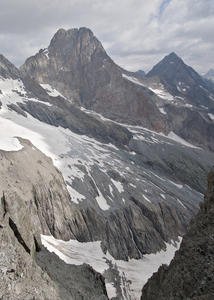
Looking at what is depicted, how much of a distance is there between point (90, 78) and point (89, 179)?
4352 inches

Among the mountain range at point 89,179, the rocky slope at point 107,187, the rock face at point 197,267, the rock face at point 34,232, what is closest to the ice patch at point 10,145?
the mountain range at point 89,179

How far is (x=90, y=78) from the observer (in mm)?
145250

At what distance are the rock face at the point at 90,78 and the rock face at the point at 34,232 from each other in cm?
9369

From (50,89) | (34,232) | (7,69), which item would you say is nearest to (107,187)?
(34,232)

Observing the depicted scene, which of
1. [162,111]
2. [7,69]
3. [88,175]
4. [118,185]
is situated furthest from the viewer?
[162,111]

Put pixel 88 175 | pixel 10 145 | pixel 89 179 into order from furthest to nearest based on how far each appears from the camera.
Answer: pixel 88 175 → pixel 89 179 → pixel 10 145

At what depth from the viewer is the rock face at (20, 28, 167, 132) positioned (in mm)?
130625

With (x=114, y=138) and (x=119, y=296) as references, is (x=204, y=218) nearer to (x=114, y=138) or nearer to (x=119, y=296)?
(x=119, y=296)

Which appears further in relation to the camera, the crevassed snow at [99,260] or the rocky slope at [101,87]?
the rocky slope at [101,87]

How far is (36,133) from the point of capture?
6219 cm

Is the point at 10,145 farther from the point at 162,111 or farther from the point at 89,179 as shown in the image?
the point at 162,111

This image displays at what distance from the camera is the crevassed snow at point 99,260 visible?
29.2m

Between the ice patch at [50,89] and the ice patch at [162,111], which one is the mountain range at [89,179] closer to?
the ice patch at [50,89]

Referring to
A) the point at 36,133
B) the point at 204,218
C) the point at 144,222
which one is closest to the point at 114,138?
the point at 36,133
